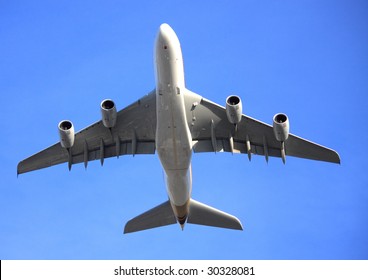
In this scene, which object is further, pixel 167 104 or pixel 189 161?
pixel 189 161

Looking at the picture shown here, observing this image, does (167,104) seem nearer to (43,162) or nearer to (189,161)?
(189,161)

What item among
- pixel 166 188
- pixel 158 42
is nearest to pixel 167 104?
pixel 158 42

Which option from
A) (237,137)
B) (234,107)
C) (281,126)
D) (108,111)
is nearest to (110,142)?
(108,111)

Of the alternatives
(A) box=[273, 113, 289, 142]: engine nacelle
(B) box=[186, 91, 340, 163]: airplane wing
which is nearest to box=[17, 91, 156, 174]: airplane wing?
(B) box=[186, 91, 340, 163]: airplane wing

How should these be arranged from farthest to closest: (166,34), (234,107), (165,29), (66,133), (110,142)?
1. (110,142)
2. (66,133)
3. (234,107)
4. (165,29)
5. (166,34)

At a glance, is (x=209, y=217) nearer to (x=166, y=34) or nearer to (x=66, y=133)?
(x=66, y=133)

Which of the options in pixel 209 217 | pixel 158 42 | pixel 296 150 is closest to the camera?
pixel 158 42
